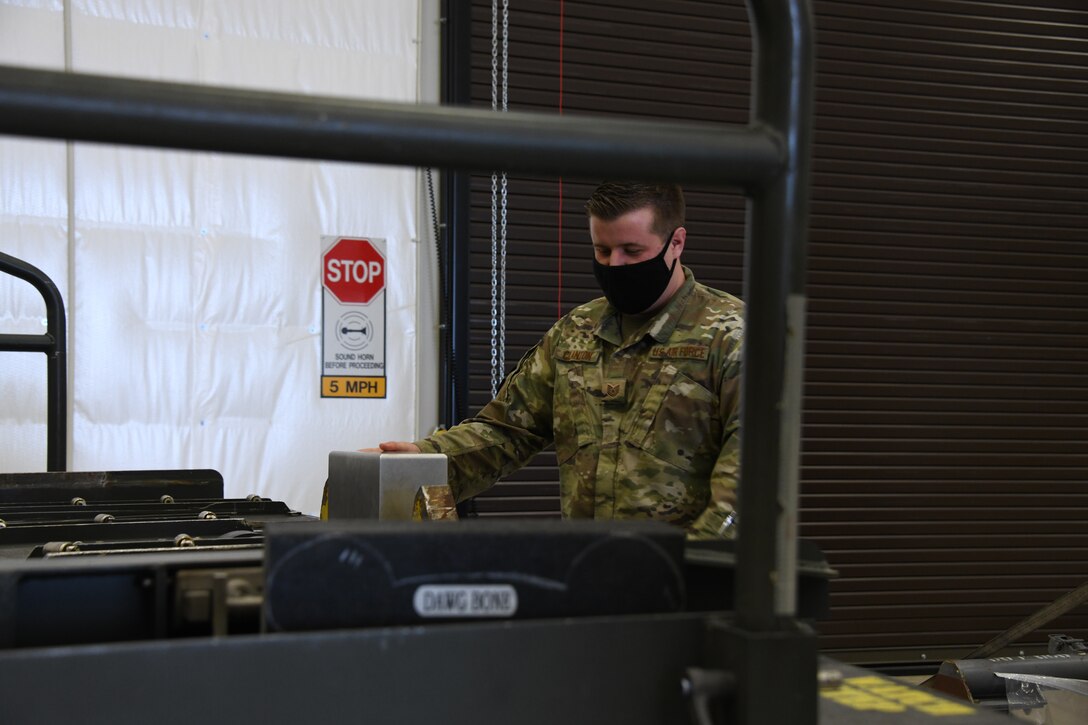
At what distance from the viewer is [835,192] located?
5406 mm

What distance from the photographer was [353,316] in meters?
4.49

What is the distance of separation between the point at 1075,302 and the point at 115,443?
4.97m

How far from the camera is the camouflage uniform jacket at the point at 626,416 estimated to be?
2496 millimetres

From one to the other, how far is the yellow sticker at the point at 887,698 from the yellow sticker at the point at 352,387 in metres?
3.76

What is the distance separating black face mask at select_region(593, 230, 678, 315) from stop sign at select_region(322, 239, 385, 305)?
6.94ft

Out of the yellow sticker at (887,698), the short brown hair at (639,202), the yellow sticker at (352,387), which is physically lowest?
the yellow sticker at (887,698)

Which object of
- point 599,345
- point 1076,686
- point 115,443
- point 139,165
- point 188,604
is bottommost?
point 1076,686

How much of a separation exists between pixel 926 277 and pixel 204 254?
3645mm

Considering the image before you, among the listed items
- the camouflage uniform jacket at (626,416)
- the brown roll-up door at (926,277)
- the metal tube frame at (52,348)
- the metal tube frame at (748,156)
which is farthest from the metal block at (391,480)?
the brown roll-up door at (926,277)

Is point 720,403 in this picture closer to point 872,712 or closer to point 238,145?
point 872,712

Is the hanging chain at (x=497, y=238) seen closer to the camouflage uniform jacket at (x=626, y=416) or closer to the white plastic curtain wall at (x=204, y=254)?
the white plastic curtain wall at (x=204, y=254)

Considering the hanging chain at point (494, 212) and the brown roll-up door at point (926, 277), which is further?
the brown roll-up door at point (926, 277)

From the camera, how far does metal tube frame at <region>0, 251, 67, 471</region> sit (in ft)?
10.9

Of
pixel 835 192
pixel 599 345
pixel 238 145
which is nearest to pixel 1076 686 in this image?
pixel 599 345
